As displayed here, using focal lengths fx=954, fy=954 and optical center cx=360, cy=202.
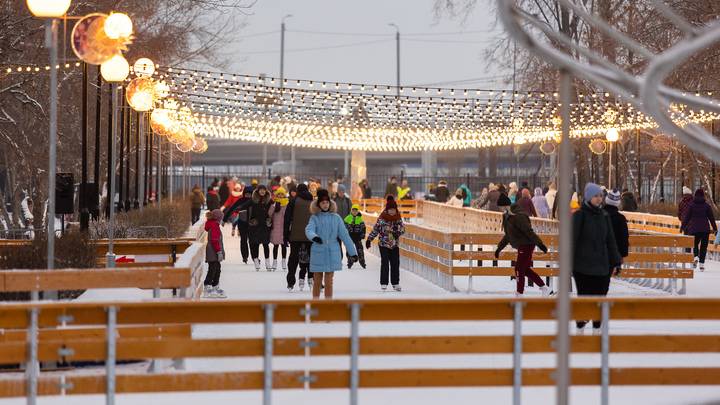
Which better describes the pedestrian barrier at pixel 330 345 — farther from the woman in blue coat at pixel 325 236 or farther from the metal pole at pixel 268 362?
the woman in blue coat at pixel 325 236

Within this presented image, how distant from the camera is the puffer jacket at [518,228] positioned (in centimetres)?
1225

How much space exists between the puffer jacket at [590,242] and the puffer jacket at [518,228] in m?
3.01

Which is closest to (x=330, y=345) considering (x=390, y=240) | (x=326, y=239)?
(x=326, y=239)

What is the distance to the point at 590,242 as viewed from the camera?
9055mm

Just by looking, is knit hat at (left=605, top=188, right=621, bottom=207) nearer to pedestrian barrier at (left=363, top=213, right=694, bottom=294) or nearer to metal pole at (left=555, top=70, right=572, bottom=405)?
pedestrian barrier at (left=363, top=213, right=694, bottom=294)

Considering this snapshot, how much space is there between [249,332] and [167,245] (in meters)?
3.12

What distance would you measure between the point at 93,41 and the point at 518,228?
20.0 feet

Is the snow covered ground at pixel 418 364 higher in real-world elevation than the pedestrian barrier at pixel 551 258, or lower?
lower

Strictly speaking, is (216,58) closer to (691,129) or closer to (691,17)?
(691,17)

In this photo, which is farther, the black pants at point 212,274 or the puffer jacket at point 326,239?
the black pants at point 212,274

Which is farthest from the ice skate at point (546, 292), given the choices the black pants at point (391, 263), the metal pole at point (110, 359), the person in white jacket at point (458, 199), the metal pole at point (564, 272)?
the person in white jacket at point (458, 199)

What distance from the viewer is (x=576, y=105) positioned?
2877 cm

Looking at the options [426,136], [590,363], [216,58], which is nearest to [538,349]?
[590,363]

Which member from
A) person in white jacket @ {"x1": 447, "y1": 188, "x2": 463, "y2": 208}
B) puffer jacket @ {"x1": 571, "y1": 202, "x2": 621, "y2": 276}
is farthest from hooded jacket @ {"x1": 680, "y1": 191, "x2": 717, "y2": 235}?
person in white jacket @ {"x1": 447, "y1": 188, "x2": 463, "y2": 208}
